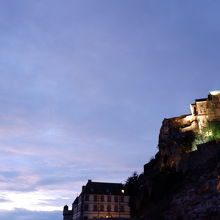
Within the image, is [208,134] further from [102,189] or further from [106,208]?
[106,208]

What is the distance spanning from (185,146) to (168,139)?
10164 millimetres

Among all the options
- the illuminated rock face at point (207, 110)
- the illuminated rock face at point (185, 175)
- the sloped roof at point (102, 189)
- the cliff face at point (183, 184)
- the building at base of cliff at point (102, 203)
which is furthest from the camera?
the sloped roof at point (102, 189)

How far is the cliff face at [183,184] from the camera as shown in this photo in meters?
44.8

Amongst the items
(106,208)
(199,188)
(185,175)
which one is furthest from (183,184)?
(106,208)

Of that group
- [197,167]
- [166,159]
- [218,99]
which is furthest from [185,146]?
[218,99]

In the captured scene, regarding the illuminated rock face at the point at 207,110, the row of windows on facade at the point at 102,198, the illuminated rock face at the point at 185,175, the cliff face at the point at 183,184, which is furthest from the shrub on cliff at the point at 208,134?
the row of windows on facade at the point at 102,198

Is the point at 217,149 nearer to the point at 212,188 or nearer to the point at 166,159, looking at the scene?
the point at 212,188

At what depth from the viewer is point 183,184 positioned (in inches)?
2051

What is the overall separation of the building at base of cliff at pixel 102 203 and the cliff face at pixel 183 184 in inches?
125

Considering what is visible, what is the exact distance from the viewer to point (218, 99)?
73.7 m

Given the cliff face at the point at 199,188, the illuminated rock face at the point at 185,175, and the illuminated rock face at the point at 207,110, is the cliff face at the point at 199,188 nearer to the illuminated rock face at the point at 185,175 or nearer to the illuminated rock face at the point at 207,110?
the illuminated rock face at the point at 185,175

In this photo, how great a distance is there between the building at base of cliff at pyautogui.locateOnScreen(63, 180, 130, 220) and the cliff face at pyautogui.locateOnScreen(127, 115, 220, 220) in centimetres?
318

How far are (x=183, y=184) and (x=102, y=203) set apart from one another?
27.3 meters

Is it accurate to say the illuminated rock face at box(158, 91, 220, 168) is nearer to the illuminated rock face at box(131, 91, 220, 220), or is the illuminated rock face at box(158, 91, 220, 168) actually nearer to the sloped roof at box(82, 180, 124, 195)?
the illuminated rock face at box(131, 91, 220, 220)
